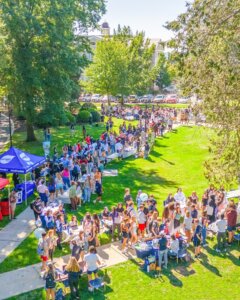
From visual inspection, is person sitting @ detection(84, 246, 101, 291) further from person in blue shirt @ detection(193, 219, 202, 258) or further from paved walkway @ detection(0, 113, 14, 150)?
paved walkway @ detection(0, 113, 14, 150)

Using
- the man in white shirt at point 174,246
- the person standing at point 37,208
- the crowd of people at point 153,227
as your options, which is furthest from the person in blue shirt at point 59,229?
the man in white shirt at point 174,246

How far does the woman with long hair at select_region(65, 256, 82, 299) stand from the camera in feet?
35.1

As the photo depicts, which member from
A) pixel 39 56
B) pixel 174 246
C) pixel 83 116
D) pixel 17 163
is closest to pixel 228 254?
pixel 174 246

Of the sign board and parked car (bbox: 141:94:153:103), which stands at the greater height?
parked car (bbox: 141:94:153:103)

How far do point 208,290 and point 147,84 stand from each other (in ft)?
176

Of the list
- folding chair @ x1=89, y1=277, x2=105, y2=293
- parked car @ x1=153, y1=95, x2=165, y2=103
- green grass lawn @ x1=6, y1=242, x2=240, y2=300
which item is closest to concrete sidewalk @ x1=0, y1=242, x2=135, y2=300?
green grass lawn @ x1=6, y1=242, x2=240, y2=300

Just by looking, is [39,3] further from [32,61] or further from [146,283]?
[146,283]

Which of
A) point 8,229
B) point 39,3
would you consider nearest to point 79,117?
point 39,3

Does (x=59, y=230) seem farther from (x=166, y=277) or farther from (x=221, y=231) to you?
(x=221, y=231)

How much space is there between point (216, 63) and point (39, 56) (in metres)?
20.4

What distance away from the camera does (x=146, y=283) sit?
12.0m

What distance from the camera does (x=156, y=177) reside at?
24.0m

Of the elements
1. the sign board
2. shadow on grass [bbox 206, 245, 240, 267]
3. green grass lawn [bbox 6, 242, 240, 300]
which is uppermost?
the sign board

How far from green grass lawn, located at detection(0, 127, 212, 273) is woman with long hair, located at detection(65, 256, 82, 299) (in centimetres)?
295
